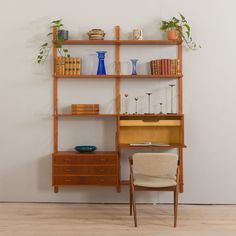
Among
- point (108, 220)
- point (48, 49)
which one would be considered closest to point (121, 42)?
point (48, 49)

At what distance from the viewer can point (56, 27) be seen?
4.89 meters

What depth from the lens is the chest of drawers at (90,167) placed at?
468 cm

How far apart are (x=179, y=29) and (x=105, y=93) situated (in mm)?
1185

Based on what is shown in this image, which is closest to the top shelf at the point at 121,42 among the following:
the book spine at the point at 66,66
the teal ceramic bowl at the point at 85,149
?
the book spine at the point at 66,66

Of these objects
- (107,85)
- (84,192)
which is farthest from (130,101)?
(84,192)

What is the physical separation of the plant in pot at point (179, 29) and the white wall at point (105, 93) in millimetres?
88

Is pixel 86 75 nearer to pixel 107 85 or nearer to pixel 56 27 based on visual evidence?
pixel 107 85

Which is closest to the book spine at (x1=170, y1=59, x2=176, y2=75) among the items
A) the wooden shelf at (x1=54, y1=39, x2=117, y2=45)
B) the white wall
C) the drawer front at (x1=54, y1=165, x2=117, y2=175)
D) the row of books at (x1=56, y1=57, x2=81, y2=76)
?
the white wall

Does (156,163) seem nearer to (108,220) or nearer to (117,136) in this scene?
(108,220)

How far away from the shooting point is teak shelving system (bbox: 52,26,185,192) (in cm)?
468

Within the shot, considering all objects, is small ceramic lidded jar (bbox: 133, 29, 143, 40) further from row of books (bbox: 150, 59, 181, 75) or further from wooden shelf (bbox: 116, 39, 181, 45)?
row of books (bbox: 150, 59, 181, 75)

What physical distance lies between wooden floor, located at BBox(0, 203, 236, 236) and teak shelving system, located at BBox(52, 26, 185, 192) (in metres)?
0.32

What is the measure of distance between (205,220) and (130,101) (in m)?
1.68

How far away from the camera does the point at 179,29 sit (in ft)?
15.8
